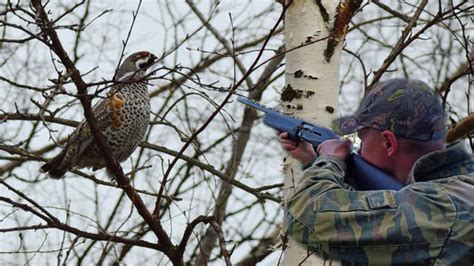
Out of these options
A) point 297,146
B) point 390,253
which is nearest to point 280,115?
point 297,146

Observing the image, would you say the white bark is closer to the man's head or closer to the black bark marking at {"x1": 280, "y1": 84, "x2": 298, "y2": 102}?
the black bark marking at {"x1": 280, "y1": 84, "x2": 298, "y2": 102}

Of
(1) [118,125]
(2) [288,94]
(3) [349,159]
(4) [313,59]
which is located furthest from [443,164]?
(1) [118,125]

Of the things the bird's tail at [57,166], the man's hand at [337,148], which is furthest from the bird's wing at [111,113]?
the man's hand at [337,148]

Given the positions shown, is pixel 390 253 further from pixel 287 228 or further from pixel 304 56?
pixel 304 56

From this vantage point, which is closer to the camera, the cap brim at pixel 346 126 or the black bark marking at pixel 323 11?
the cap brim at pixel 346 126

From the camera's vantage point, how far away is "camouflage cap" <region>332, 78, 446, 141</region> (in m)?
2.89

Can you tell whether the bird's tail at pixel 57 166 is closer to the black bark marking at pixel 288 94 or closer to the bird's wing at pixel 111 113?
the bird's wing at pixel 111 113

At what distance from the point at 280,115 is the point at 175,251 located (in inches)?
35.9

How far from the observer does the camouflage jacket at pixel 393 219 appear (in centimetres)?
272

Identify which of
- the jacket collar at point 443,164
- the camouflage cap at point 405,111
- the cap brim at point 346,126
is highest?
the cap brim at point 346,126

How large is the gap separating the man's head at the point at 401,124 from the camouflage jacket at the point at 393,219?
7 centimetres

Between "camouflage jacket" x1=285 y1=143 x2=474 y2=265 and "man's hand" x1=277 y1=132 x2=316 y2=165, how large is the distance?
42cm

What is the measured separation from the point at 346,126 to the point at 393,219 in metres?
0.47

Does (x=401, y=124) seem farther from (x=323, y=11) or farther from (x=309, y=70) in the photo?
(x=323, y=11)
